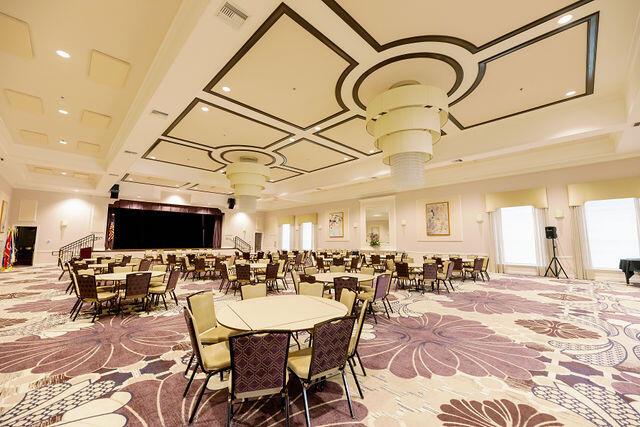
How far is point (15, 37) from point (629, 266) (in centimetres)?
1451

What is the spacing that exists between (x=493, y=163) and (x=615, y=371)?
862cm

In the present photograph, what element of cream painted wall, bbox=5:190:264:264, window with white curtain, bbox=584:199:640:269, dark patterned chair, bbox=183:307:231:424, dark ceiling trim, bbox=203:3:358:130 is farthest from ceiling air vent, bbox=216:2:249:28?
cream painted wall, bbox=5:190:264:264

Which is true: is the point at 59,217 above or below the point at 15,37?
below

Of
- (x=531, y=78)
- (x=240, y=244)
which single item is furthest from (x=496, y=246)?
(x=240, y=244)

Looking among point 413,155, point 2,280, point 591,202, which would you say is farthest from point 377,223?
point 2,280

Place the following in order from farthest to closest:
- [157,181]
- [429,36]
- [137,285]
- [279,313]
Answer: [157,181]
[137,285]
[429,36]
[279,313]

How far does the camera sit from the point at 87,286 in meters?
4.66

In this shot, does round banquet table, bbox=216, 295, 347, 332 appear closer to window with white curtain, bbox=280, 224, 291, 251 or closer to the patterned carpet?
the patterned carpet

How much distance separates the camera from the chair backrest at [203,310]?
9.87 ft

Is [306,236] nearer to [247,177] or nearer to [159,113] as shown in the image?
[247,177]

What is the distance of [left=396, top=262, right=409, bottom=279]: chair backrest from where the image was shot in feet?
22.5

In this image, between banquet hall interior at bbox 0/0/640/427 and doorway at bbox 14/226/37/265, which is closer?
banquet hall interior at bbox 0/0/640/427

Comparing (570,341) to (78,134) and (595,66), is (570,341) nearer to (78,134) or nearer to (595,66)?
(595,66)

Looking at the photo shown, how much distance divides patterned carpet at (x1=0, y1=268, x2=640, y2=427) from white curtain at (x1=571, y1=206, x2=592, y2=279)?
467 cm
